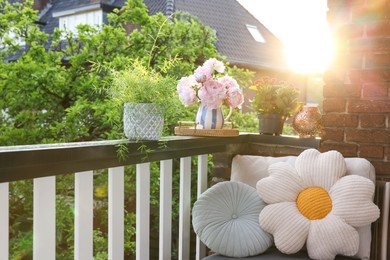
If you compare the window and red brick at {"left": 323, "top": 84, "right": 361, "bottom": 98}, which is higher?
the window

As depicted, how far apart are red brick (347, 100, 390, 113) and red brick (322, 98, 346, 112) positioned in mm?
35

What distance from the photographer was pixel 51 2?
12.1 m

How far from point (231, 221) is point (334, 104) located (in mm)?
831

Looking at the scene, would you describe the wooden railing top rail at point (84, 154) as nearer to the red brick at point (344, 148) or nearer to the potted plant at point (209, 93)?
the potted plant at point (209, 93)

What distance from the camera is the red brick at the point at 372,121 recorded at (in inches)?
94.9

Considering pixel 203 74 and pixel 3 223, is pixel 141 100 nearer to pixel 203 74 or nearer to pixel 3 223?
pixel 203 74

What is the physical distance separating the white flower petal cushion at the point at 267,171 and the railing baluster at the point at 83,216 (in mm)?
881

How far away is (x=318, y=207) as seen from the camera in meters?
2.05

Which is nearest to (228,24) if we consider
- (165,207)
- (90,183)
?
(165,207)

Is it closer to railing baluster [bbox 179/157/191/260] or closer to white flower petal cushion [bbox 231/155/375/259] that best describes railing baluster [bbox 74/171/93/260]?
railing baluster [bbox 179/157/191/260]

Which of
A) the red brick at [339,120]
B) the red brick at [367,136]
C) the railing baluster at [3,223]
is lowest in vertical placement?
the railing baluster at [3,223]

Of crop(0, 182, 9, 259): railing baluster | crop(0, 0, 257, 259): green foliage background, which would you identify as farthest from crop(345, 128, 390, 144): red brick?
crop(0, 0, 257, 259): green foliage background

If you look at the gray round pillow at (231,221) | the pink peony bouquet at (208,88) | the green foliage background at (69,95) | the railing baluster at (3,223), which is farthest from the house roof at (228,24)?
the railing baluster at (3,223)

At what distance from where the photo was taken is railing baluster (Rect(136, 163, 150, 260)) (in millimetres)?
2094
